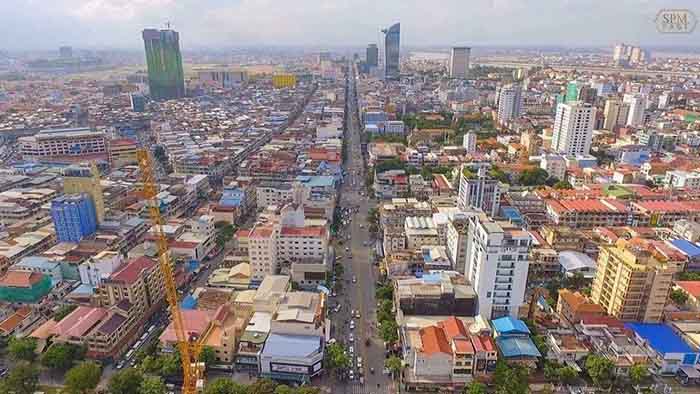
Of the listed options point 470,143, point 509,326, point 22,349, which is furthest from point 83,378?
point 470,143

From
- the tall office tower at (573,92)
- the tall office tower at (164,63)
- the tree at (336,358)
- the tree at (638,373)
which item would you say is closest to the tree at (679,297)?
the tree at (638,373)

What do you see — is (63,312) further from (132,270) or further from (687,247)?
(687,247)

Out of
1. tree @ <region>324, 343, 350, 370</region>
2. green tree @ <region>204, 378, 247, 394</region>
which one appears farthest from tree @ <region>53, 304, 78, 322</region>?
tree @ <region>324, 343, 350, 370</region>

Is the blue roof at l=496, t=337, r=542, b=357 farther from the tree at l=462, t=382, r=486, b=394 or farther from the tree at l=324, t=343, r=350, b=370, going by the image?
the tree at l=324, t=343, r=350, b=370

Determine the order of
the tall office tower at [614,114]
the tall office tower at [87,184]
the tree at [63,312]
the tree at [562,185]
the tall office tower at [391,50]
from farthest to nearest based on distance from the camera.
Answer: the tall office tower at [391,50] → the tall office tower at [614,114] → the tree at [562,185] → the tall office tower at [87,184] → the tree at [63,312]

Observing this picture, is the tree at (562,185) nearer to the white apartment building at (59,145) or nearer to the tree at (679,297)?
the tree at (679,297)
